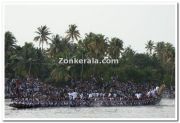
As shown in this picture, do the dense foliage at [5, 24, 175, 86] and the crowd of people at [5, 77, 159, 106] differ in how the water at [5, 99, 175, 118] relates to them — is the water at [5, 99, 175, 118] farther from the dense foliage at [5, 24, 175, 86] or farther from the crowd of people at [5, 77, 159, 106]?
the dense foliage at [5, 24, 175, 86]

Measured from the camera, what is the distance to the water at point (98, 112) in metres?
17.1

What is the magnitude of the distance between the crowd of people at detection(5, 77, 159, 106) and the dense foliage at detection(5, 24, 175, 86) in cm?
15

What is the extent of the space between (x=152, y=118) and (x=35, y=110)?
3873 mm

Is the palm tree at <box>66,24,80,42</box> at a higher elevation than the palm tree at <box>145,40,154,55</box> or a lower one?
higher

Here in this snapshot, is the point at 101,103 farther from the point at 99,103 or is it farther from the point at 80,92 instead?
the point at 80,92

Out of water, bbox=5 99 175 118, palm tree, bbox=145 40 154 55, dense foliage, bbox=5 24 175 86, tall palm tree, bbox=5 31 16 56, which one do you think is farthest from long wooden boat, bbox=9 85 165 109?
tall palm tree, bbox=5 31 16 56

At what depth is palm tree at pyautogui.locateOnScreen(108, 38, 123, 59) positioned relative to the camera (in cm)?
1741

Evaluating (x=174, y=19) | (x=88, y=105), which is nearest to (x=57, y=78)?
(x=88, y=105)

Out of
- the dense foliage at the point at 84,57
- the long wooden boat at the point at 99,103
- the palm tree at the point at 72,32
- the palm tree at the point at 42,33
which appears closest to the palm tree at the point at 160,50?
the dense foliage at the point at 84,57

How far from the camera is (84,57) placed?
1750 centimetres

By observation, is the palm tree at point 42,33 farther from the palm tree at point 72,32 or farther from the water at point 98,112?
the water at point 98,112

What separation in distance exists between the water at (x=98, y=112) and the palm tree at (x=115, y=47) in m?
1.32

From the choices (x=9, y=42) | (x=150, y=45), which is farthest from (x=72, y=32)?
(x=150, y=45)

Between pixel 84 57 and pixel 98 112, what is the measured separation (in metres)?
1.49
